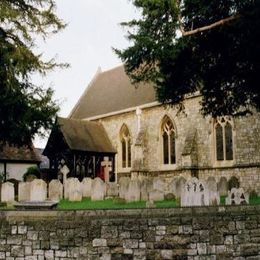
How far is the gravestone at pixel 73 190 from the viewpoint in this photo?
1727 centimetres

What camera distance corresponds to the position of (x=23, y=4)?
1702 cm

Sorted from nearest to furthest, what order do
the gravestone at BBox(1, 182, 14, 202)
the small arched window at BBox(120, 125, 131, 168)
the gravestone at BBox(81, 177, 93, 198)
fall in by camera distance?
the gravestone at BBox(1, 182, 14, 202)
the gravestone at BBox(81, 177, 93, 198)
the small arched window at BBox(120, 125, 131, 168)

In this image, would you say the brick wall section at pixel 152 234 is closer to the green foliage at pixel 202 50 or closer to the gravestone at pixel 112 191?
the green foliage at pixel 202 50

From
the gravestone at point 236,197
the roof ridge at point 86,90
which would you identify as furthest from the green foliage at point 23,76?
the roof ridge at point 86,90

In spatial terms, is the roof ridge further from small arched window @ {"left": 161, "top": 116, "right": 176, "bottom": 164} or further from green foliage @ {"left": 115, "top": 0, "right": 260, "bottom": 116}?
green foliage @ {"left": 115, "top": 0, "right": 260, "bottom": 116}

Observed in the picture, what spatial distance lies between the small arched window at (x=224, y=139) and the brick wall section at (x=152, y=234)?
13431 mm

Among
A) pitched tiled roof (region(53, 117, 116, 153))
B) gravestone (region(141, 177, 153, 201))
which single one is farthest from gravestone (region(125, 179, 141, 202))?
pitched tiled roof (region(53, 117, 116, 153))

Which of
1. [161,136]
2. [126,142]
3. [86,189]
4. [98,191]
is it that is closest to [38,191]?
[98,191]

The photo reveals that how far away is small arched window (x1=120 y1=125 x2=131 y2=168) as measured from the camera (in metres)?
27.7

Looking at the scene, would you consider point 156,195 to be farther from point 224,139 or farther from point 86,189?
point 224,139

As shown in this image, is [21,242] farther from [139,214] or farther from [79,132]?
[79,132]

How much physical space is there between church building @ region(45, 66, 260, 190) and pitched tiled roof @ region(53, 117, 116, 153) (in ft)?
0.30

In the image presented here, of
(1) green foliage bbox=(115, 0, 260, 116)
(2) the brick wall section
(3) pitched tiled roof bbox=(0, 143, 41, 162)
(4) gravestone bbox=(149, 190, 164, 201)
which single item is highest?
(1) green foliage bbox=(115, 0, 260, 116)

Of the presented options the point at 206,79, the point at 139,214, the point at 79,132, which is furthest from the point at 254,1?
the point at 79,132
